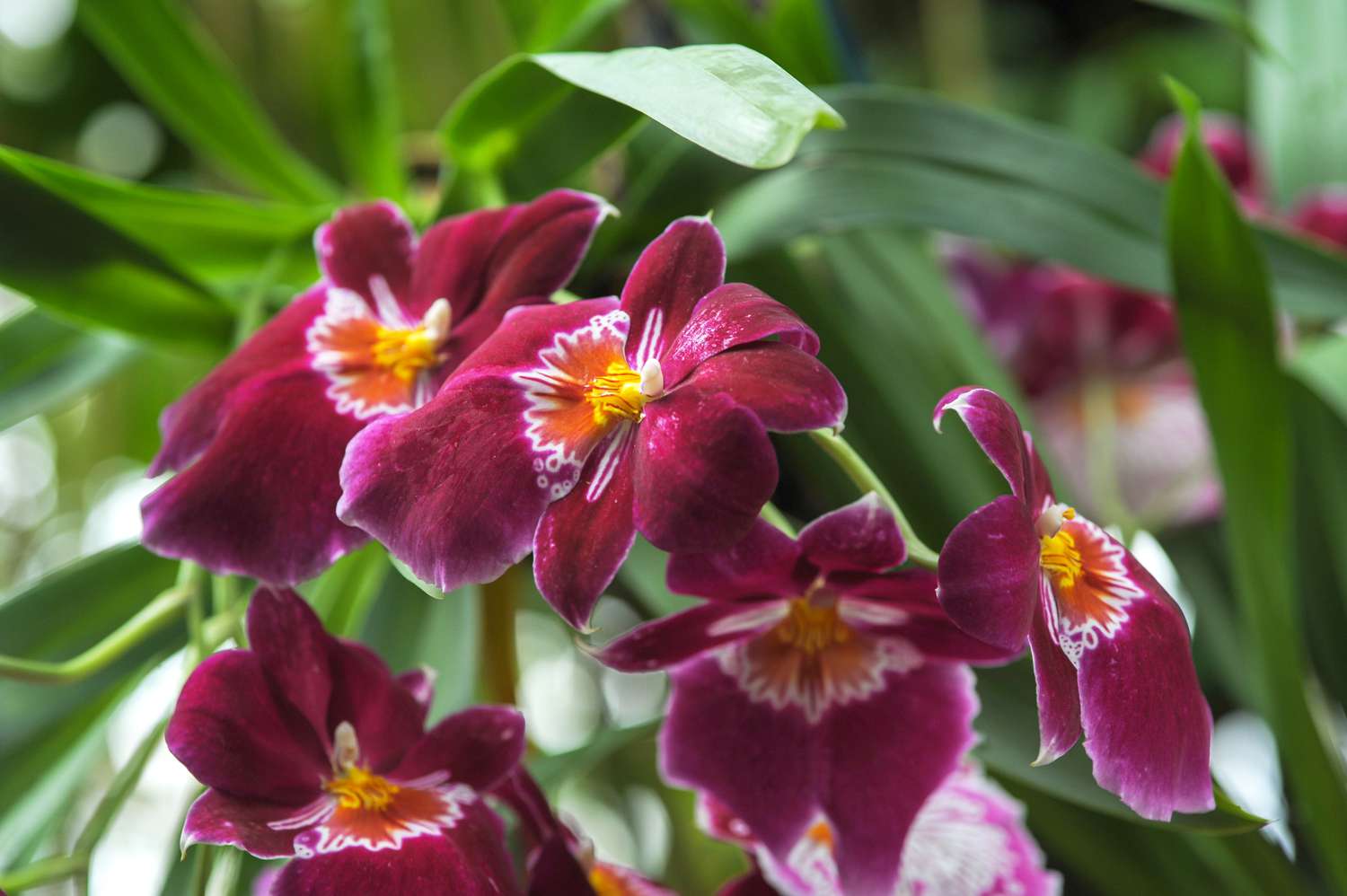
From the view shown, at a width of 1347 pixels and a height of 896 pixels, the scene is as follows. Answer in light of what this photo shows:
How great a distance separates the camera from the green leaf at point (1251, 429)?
0.47 m

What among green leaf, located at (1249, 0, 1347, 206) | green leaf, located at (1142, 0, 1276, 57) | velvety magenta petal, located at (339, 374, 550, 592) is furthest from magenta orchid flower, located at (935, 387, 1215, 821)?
green leaf, located at (1249, 0, 1347, 206)

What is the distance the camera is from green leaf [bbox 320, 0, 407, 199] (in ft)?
2.12

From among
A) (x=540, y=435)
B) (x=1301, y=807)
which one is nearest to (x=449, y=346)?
(x=540, y=435)

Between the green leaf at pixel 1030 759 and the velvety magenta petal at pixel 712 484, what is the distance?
15 cm

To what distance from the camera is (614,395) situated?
0.30 metres

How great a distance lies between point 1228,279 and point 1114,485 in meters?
0.28

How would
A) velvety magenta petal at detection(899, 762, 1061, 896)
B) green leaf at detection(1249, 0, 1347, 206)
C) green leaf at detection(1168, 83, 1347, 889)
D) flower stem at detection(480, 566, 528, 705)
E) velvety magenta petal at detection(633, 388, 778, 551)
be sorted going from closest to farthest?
velvety magenta petal at detection(633, 388, 778, 551), velvety magenta petal at detection(899, 762, 1061, 896), green leaf at detection(1168, 83, 1347, 889), flower stem at detection(480, 566, 528, 705), green leaf at detection(1249, 0, 1347, 206)

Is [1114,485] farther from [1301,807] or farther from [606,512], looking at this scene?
[606,512]

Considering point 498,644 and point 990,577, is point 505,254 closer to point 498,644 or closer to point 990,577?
point 990,577

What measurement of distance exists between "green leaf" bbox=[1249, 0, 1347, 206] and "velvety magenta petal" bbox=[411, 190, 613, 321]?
1.99 ft

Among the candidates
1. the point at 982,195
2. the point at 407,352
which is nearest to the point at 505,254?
the point at 407,352

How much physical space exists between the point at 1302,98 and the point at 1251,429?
0.42 m

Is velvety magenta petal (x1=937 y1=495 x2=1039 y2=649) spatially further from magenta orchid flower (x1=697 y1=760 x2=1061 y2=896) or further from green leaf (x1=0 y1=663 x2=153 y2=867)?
green leaf (x1=0 y1=663 x2=153 y2=867)

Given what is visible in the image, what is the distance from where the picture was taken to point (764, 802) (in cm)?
34
